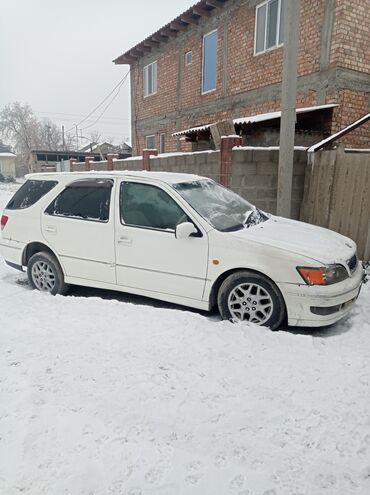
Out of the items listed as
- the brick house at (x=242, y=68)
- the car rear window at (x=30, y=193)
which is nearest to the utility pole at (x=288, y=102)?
the brick house at (x=242, y=68)

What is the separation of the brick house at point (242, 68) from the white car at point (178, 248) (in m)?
5.87

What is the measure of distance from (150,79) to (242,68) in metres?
6.59

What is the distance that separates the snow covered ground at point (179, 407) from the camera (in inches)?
75.1

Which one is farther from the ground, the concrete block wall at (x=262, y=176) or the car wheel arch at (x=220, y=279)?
the concrete block wall at (x=262, y=176)

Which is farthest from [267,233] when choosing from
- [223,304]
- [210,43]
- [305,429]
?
[210,43]

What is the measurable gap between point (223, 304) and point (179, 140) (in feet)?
39.9

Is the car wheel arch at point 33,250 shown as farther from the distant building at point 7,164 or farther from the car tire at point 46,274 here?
the distant building at point 7,164

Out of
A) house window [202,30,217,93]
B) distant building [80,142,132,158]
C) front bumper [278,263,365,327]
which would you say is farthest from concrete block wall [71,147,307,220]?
distant building [80,142,132,158]

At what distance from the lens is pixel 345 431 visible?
224cm

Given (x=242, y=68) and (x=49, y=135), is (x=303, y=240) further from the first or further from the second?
(x=49, y=135)

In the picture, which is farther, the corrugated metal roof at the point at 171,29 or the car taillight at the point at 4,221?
the corrugated metal roof at the point at 171,29

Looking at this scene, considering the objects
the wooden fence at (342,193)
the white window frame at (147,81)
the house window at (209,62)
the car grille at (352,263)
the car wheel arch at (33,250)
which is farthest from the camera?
the white window frame at (147,81)

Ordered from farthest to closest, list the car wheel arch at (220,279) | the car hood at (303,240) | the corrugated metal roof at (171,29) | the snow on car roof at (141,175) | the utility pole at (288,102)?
1. the corrugated metal roof at (171,29)
2. the utility pole at (288,102)
3. the snow on car roof at (141,175)
4. the car wheel arch at (220,279)
5. the car hood at (303,240)

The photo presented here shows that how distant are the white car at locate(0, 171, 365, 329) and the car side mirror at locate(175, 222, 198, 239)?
0.4 inches
